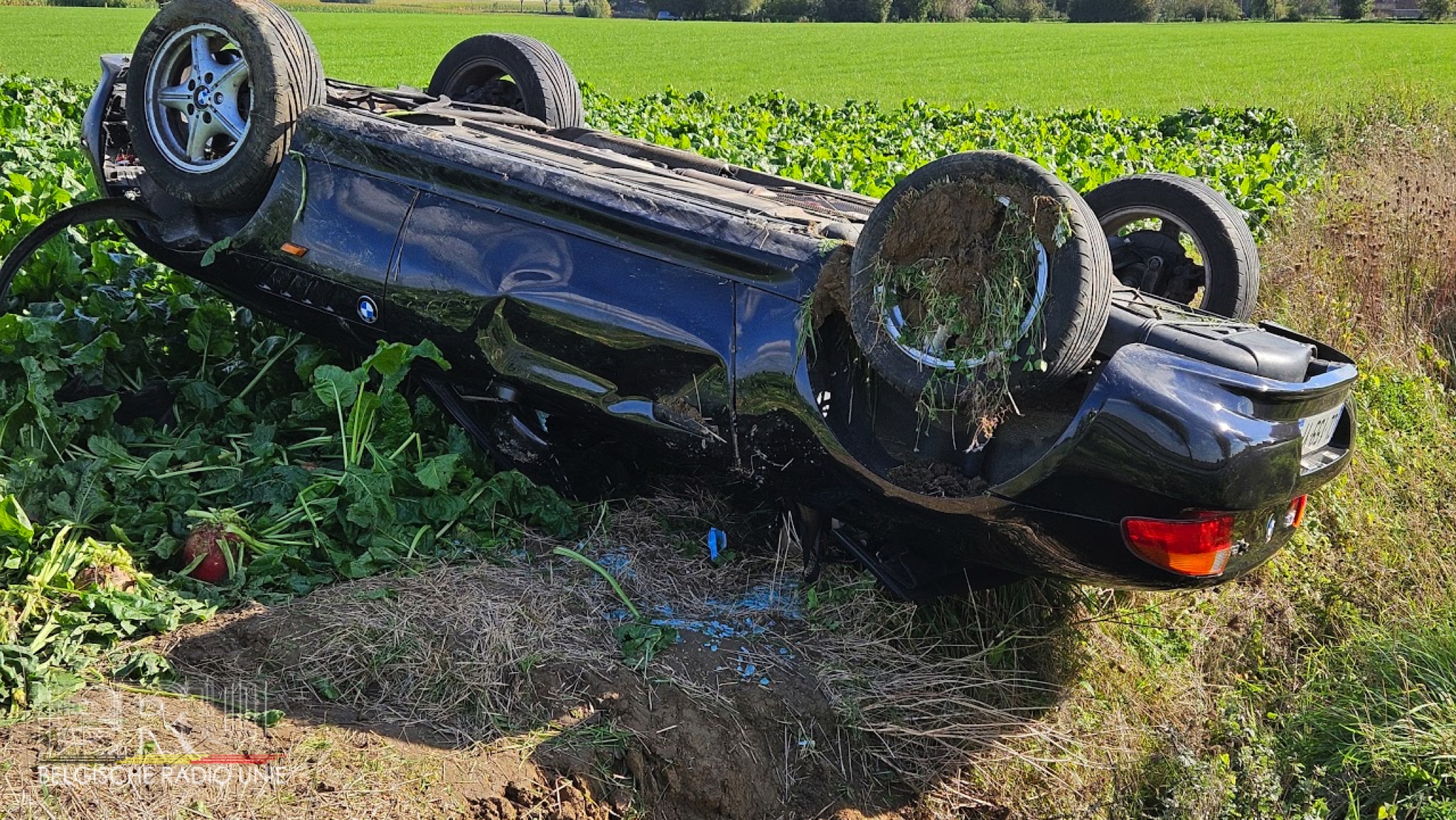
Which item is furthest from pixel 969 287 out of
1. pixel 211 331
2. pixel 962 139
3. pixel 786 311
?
pixel 962 139

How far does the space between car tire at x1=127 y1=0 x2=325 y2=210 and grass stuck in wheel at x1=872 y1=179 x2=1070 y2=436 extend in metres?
2.60

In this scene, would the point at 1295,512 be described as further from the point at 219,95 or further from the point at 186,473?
the point at 219,95

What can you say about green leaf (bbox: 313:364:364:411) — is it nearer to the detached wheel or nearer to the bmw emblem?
the bmw emblem

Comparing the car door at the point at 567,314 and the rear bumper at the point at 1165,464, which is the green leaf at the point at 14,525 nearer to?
the car door at the point at 567,314

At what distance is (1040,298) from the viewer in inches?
133

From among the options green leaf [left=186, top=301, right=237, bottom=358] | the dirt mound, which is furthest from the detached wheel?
green leaf [left=186, top=301, right=237, bottom=358]

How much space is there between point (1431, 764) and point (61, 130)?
35.6ft

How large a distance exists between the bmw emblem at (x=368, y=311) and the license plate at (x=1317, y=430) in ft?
10.2

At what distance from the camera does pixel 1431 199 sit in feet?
28.1

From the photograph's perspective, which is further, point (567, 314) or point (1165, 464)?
point (567, 314)

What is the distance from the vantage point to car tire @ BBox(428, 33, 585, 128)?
623 centimetres

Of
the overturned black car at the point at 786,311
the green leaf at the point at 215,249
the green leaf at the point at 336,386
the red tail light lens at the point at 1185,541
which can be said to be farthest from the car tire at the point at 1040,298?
the green leaf at the point at 215,249

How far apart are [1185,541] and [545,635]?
6.53 ft

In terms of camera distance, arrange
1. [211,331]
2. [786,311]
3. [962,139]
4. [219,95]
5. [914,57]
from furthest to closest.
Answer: [914,57] → [962,139] → [211,331] → [219,95] → [786,311]
